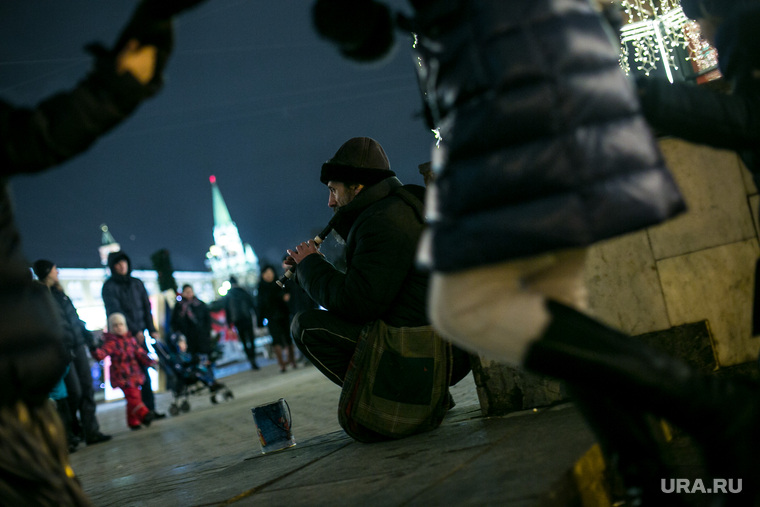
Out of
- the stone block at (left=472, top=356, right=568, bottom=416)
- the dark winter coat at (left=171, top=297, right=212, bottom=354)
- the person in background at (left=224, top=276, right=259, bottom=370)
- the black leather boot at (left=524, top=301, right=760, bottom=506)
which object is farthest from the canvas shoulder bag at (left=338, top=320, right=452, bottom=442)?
the person in background at (left=224, top=276, right=259, bottom=370)

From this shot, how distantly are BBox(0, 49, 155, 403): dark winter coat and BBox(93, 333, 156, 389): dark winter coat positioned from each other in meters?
8.25

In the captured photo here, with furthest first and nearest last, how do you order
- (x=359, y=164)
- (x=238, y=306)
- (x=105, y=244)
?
(x=105, y=244)
(x=238, y=306)
(x=359, y=164)

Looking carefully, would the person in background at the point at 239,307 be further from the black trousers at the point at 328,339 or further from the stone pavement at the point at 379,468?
the black trousers at the point at 328,339

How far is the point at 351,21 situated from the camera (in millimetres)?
2084

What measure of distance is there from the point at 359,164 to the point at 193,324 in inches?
375

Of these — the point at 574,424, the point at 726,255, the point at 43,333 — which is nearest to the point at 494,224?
the point at 43,333

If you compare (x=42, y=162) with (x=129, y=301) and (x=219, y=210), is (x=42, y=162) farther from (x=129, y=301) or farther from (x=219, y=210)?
(x=219, y=210)

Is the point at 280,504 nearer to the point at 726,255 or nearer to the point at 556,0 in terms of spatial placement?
the point at 556,0

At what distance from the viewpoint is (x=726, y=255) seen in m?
3.76

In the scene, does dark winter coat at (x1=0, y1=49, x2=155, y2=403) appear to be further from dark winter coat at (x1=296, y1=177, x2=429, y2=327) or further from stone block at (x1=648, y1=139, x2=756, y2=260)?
stone block at (x1=648, y1=139, x2=756, y2=260)

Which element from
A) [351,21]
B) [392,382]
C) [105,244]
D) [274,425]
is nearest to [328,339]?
[392,382]

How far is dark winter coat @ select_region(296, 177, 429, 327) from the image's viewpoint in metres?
3.77

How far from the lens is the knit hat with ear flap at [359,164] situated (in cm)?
420

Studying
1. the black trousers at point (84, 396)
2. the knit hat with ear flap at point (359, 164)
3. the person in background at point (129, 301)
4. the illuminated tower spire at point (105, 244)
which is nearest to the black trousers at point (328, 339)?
the knit hat with ear flap at point (359, 164)
